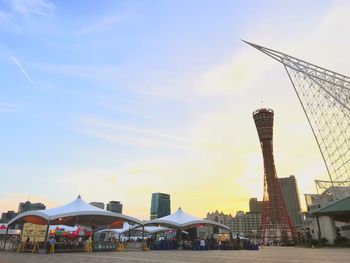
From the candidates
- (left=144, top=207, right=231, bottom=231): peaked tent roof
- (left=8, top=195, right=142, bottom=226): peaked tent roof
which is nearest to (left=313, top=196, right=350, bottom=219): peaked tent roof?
(left=144, top=207, right=231, bottom=231): peaked tent roof

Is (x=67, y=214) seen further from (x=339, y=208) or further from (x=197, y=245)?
(x=339, y=208)

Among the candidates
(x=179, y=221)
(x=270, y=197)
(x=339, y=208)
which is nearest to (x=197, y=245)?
(x=179, y=221)

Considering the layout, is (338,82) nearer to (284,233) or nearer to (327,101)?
(327,101)

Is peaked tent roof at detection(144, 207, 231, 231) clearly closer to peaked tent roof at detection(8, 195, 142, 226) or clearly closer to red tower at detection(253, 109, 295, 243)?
peaked tent roof at detection(8, 195, 142, 226)

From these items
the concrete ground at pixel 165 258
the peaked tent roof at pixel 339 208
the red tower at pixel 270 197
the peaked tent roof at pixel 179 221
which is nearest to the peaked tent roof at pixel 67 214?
the concrete ground at pixel 165 258

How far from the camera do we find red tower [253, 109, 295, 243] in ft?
265

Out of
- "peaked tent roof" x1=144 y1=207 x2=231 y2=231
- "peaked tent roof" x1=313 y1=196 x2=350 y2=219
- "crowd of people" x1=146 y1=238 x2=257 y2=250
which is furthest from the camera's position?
"peaked tent roof" x1=313 y1=196 x2=350 y2=219

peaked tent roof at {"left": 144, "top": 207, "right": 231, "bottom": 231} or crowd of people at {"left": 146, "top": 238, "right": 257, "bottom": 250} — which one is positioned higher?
peaked tent roof at {"left": 144, "top": 207, "right": 231, "bottom": 231}

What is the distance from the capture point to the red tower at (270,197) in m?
80.7

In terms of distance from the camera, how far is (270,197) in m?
81.9

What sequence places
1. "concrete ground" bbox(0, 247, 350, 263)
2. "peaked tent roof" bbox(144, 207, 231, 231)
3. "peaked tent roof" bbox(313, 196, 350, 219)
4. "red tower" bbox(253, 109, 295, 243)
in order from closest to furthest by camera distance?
1. "concrete ground" bbox(0, 247, 350, 263)
2. "peaked tent roof" bbox(144, 207, 231, 231)
3. "peaked tent roof" bbox(313, 196, 350, 219)
4. "red tower" bbox(253, 109, 295, 243)

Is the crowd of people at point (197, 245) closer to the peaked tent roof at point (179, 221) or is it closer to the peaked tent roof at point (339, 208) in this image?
the peaked tent roof at point (179, 221)

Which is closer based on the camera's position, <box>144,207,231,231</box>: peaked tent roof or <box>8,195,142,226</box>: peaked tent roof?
<box>8,195,142,226</box>: peaked tent roof

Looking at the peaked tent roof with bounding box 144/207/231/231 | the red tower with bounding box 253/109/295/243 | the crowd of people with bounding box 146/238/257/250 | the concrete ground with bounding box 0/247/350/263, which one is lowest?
the concrete ground with bounding box 0/247/350/263
